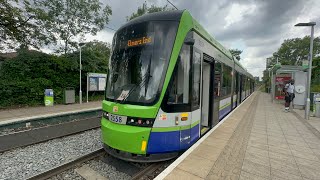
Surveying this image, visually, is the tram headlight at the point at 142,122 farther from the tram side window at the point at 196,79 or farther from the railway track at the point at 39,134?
the railway track at the point at 39,134

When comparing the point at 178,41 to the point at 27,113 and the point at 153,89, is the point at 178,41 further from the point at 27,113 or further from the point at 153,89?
the point at 27,113

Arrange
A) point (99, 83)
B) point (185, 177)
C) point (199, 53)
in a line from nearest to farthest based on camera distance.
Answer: point (185, 177)
point (199, 53)
point (99, 83)

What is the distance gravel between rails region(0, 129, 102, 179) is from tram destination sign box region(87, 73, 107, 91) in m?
9.80

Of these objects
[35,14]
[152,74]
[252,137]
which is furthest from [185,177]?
[35,14]

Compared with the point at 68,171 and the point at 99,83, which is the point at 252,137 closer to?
the point at 68,171

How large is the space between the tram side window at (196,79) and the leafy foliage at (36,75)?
41.3ft

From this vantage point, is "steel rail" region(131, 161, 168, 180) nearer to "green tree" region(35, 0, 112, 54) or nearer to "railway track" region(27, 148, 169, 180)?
"railway track" region(27, 148, 169, 180)

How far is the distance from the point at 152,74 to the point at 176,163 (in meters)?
1.94

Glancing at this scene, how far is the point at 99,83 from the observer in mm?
17094

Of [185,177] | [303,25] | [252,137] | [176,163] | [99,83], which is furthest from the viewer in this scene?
[99,83]

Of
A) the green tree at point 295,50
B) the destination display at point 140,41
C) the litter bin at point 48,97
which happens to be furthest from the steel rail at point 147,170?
the green tree at point 295,50

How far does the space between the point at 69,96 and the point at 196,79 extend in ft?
42.1

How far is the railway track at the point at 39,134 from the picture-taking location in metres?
6.29

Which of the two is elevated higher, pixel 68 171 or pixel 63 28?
pixel 63 28
